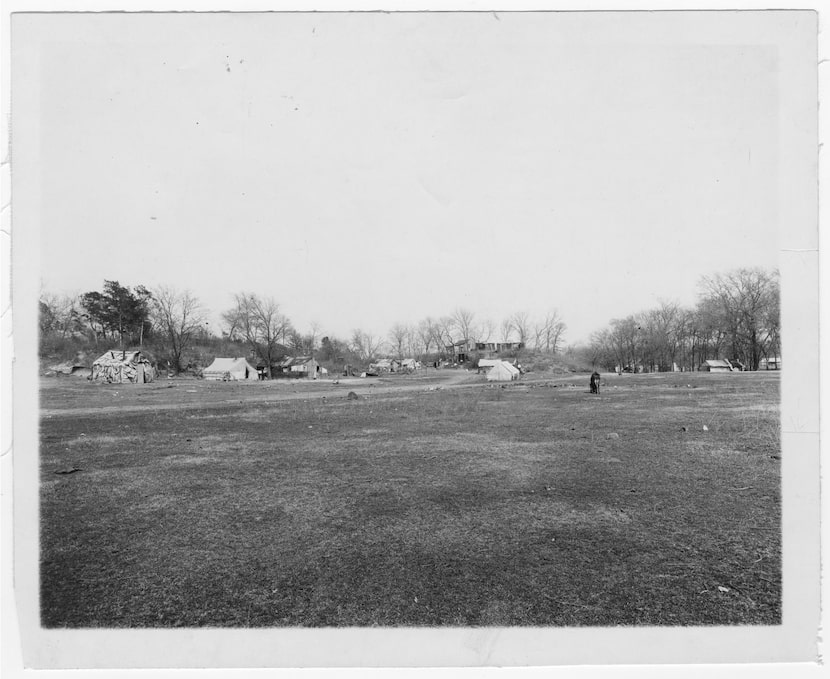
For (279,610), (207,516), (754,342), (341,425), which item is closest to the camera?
(279,610)

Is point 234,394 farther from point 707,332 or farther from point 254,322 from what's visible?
point 707,332

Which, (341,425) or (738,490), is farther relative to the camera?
(341,425)

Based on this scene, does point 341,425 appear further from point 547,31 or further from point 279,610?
point 547,31

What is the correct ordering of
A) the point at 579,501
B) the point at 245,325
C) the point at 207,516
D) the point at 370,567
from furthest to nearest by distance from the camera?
the point at 245,325 → the point at 579,501 → the point at 207,516 → the point at 370,567

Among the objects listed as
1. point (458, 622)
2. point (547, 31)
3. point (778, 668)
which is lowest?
point (778, 668)

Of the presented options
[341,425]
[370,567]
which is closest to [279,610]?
[370,567]

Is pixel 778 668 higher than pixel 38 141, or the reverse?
pixel 38 141

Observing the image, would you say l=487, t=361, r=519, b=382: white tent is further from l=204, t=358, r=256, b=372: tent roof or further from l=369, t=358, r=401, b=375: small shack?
l=204, t=358, r=256, b=372: tent roof

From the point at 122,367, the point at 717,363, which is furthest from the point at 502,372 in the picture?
the point at 122,367
